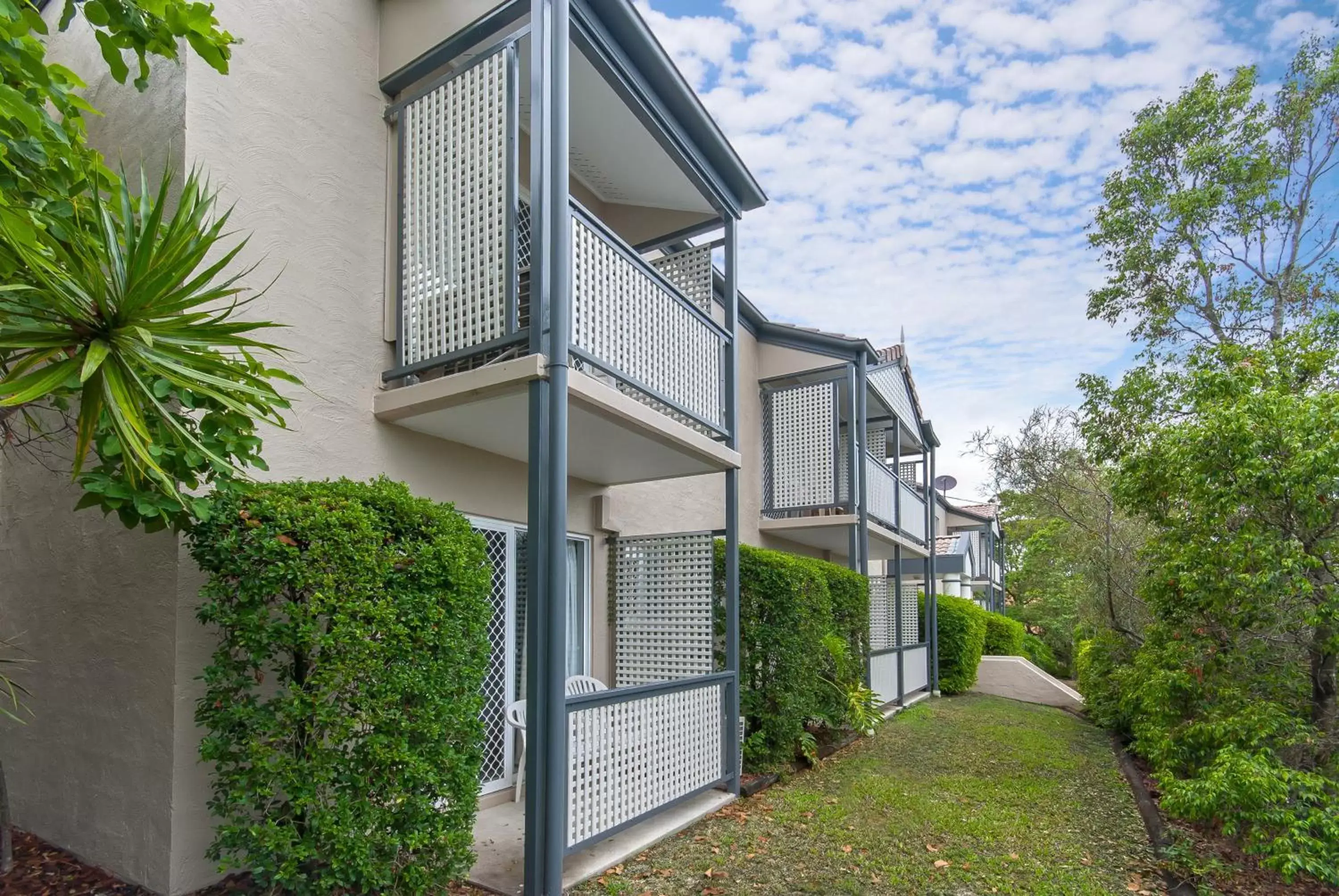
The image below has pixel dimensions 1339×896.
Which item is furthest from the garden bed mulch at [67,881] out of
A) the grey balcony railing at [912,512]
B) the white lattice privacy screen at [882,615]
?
the grey balcony railing at [912,512]

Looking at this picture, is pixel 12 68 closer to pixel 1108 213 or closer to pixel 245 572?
pixel 245 572

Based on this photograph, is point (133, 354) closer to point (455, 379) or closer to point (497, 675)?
point (455, 379)

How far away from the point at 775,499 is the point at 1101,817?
6894 millimetres

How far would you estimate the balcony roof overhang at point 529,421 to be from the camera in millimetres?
5387

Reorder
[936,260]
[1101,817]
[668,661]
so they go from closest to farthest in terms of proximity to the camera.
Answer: [1101,817] → [668,661] → [936,260]

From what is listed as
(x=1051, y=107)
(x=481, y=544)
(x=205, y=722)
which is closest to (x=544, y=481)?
(x=481, y=544)

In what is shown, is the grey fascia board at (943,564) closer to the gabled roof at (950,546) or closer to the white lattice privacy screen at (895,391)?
the gabled roof at (950,546)

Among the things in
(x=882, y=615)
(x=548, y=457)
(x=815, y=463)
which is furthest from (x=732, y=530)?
(x=882, y=615)

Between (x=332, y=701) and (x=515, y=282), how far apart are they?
288cm

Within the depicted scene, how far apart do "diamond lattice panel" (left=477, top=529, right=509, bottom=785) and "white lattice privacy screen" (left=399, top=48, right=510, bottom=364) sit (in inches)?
76.4

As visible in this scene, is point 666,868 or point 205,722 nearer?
point 205,722

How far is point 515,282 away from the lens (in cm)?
546

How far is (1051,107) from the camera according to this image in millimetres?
13234

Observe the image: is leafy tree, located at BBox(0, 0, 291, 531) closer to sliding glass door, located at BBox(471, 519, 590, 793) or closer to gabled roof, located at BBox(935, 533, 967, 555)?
sliding glass door, located at BBox(471, 519, 590, 793)
